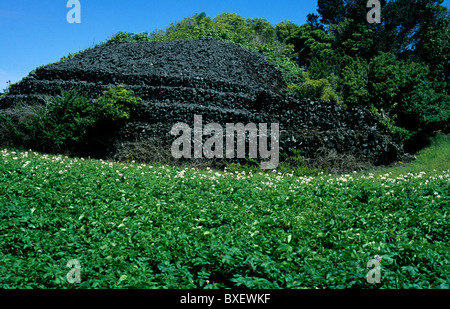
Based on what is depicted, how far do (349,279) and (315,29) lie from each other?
34.7 metres

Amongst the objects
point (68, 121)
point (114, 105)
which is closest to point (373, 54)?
point (114, 105)

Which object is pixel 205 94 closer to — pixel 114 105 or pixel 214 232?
pixel 114 105

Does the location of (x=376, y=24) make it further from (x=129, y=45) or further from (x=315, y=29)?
(x=129, y=45)

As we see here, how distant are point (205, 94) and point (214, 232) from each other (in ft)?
40.7

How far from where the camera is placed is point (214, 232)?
5.10 metres

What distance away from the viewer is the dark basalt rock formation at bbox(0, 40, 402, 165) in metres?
13.8

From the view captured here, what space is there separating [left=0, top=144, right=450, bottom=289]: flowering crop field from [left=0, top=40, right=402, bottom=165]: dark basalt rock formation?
5.32 meters

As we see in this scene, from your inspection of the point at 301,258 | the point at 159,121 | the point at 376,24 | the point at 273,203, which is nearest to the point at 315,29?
the point at 376,24

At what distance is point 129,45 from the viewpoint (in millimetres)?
24812

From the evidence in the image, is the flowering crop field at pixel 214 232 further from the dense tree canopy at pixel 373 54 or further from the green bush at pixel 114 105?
the dense tree canopy at pixel 373 54

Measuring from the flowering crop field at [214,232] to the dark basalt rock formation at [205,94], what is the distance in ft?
17.5

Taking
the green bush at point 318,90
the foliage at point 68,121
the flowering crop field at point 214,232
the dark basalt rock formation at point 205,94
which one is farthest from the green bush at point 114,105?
the green bush at point 318,90

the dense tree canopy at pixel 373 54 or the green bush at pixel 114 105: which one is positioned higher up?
the dense tree canopy at pixel 373 54

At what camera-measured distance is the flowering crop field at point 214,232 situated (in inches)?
143
